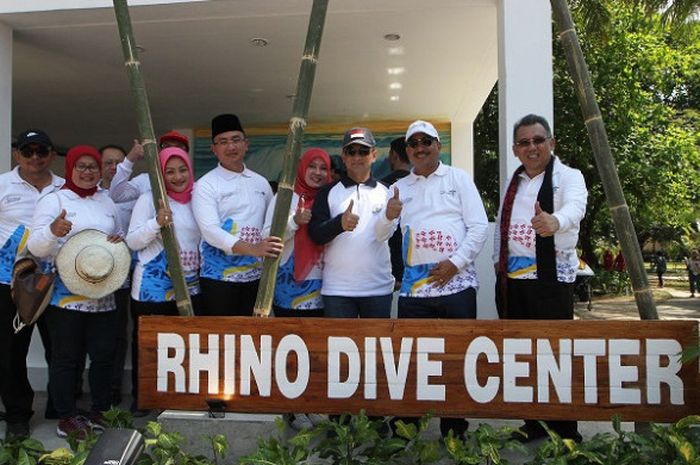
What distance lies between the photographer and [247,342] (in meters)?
3.06

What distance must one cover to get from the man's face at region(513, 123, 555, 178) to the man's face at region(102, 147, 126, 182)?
2.88 m

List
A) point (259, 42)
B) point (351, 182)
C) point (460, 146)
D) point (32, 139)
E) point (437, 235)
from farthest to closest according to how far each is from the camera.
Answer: point (460, 146) → point (259, 42) → point (32, 139) → point (351, 182) → point (437, 235)

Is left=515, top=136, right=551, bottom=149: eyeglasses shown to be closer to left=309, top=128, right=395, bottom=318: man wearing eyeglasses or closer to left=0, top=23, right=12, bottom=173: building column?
left=309, top=128, right=395, bottom=318: man wearing eyeglasses

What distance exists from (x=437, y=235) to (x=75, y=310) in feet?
7.08

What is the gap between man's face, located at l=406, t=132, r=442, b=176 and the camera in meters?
3.39

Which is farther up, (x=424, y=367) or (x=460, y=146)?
(x=460, y=146)

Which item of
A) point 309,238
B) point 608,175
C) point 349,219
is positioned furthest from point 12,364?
point 608,175

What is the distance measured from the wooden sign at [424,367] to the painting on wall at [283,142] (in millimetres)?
6691

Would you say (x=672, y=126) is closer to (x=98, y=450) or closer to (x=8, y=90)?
(x=8, y=90)

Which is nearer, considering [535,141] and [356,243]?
[535,141]

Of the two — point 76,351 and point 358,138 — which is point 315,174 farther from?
point 76,351

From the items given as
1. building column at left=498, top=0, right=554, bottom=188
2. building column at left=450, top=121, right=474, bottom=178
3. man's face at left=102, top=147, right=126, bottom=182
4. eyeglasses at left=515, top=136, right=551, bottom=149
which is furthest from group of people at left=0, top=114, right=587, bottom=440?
building column at left=450, top=121, right=474, bottom=178

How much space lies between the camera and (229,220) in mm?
3662

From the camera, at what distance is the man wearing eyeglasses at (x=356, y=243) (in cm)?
348
